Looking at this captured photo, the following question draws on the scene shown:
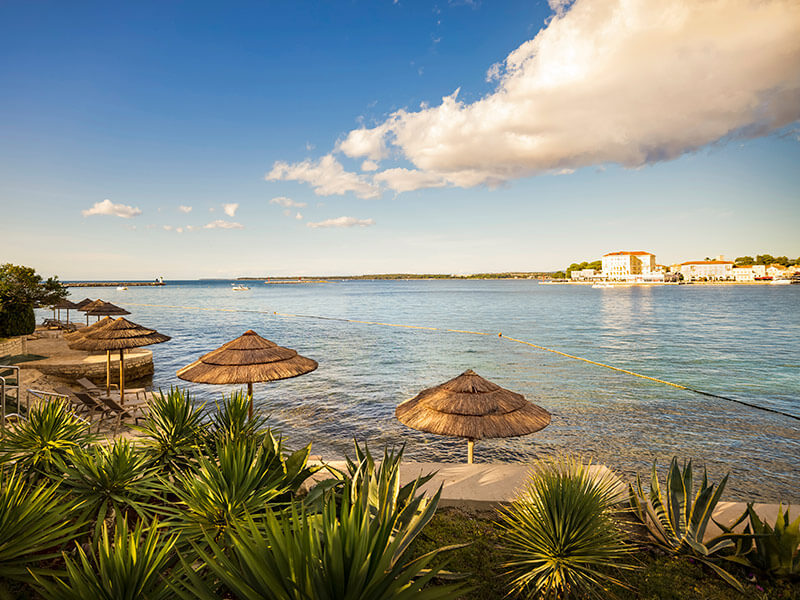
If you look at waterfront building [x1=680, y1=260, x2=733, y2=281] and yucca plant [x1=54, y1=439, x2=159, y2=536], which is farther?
waterfront building [x1=680, y1=260, x2=733, y2=281]

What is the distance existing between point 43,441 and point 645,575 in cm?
732

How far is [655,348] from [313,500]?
31.7 metres

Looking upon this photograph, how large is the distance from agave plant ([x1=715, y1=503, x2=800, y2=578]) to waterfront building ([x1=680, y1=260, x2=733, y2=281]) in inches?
7842

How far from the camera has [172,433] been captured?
17.4ft

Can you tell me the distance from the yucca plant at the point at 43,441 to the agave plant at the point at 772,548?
7.48 m

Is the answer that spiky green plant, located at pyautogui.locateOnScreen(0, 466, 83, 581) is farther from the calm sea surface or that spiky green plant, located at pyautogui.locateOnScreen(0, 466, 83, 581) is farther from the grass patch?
the calm sea surface

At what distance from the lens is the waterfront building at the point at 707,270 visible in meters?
157

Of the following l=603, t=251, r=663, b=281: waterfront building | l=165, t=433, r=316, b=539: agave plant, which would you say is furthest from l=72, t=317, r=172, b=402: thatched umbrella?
l=603, t=251, r=663, b=281: waterfront building

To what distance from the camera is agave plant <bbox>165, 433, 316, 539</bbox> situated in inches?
133

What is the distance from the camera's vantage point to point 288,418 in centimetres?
1302

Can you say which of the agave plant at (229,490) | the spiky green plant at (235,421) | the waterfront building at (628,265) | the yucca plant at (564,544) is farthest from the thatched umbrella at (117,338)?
the waterfront building at (628,265)

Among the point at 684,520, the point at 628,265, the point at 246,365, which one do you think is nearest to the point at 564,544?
the point at 684,520

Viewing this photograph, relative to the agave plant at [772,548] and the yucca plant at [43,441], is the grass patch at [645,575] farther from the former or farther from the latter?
the yucca plant at [43,441]

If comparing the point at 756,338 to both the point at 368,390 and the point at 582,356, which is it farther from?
the point at 368,390
